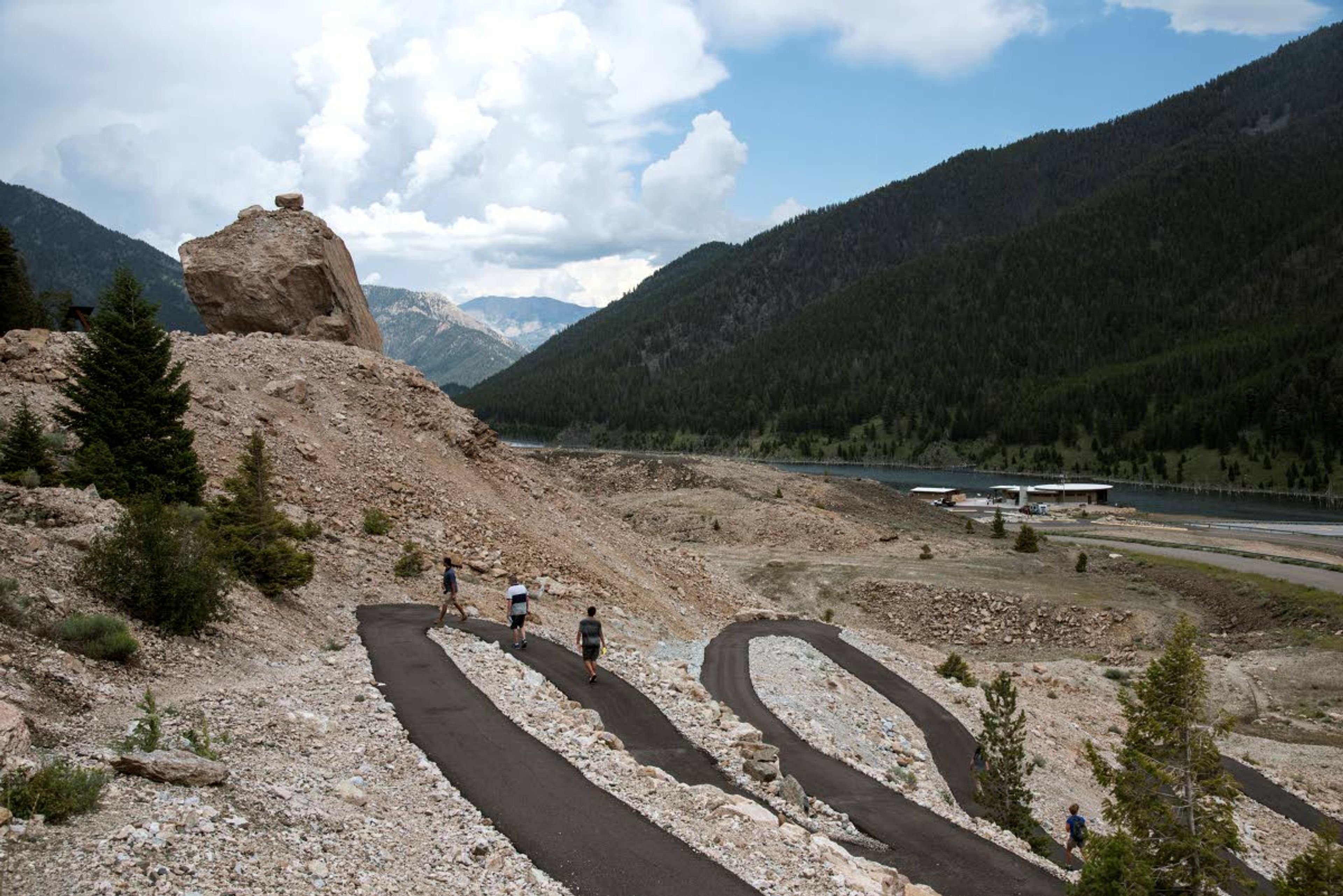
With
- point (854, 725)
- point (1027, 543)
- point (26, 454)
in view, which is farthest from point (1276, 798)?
point (1027, 543)

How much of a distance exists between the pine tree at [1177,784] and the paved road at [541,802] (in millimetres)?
8297

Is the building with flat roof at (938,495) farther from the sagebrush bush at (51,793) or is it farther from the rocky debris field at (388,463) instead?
the sagebrush bush at (51,793)

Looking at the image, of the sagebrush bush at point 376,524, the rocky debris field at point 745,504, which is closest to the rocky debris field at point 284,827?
the sagebrush bush at point 376,524

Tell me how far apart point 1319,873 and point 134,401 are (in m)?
26.7

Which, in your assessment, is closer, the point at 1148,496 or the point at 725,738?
the point at 725,738

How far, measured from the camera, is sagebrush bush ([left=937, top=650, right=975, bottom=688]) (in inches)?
1131

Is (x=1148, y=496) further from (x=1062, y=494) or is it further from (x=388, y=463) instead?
(x=388, y=463)

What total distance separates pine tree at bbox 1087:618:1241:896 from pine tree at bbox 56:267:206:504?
872 inches

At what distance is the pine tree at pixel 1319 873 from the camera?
1243cm

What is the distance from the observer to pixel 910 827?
1478 cm

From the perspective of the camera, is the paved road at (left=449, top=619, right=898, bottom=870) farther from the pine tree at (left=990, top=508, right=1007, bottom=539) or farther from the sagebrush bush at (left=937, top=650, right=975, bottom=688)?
the pine tree at (left=990, top=508, right=1007, bottom=539)

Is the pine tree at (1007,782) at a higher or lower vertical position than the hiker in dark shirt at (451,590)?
lower

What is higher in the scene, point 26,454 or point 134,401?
point 134,401

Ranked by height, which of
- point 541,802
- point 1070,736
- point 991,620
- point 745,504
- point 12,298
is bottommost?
point 991,620
